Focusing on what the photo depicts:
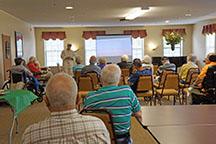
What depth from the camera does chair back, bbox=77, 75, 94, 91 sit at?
5.50 m

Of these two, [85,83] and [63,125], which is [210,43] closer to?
[85,83]

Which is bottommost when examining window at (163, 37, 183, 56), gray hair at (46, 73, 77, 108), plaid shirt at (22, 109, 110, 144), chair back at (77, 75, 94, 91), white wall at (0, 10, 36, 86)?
chair back at (77, 75, 94, 91)

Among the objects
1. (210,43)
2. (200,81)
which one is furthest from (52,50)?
(200,81)

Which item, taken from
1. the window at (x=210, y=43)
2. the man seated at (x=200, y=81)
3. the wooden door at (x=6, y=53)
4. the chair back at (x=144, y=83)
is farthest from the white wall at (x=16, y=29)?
the window at (x=210, y=43)

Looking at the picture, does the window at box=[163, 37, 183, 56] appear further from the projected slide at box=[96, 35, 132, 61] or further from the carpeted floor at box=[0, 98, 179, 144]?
the carpeted floor at box=[0, 98, 179, 144]

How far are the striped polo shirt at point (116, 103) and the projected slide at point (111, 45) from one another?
1144 cm

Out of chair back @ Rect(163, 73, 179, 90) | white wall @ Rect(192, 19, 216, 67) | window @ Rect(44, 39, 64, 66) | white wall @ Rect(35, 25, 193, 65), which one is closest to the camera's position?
chair back @ Rect(163, 73, 179, 90)

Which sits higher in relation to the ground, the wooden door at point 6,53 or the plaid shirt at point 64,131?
the wooden door at point 6,53

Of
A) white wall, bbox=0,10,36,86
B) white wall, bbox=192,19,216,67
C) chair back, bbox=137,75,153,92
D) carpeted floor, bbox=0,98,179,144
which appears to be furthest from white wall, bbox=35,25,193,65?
chair back, bbox=137,75,153,92

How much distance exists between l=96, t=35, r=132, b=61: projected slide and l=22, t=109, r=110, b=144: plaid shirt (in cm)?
1228

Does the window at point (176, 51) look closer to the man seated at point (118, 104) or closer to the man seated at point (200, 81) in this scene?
the man seated at point (200, 81)

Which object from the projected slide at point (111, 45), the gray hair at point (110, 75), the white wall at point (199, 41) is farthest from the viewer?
the projected slide at point (111, 45)

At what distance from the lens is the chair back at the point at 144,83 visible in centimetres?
527

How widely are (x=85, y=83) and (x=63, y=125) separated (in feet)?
13.4
